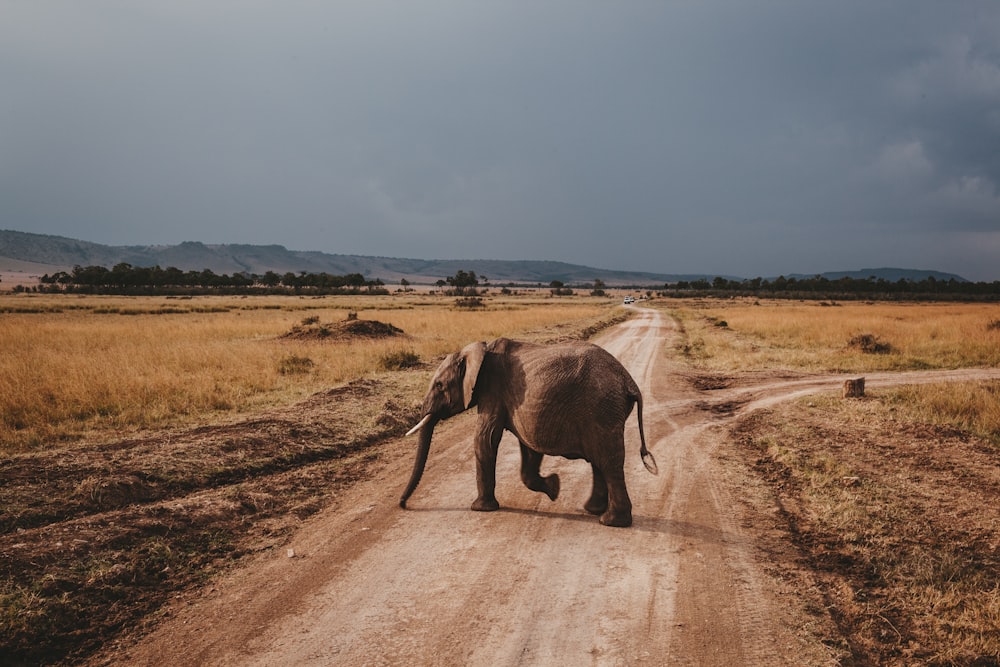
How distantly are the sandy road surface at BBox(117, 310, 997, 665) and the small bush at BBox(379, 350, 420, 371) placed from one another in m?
9.96

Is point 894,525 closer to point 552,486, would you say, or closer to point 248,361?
point 552,486

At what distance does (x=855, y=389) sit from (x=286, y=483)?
525 inches

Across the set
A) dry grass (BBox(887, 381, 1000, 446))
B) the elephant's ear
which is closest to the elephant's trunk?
the elephant's ear

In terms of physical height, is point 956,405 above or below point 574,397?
below

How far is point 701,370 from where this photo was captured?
19062 millimetres

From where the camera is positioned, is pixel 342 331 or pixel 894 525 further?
pixel 342 331

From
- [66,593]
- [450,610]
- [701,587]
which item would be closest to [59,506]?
[66,593]

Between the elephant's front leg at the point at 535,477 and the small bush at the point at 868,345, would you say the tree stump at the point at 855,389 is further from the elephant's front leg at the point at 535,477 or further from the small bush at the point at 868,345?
the small bush at the point at 868,345

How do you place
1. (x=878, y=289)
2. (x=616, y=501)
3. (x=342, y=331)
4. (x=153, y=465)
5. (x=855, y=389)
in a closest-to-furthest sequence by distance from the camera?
1. (x=616, y=501)
2. (x=153, y=465)
3. (x=855, y=389)
4. (x=342, y=331)
5. (x=878, y=289)

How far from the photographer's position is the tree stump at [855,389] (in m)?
13.0

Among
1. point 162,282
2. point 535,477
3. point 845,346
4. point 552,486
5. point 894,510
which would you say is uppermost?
point 162,282

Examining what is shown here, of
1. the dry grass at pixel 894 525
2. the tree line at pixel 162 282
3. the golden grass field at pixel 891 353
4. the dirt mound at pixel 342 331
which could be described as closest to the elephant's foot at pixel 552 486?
the dry grass at pixel 894 525

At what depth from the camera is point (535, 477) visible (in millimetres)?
6812

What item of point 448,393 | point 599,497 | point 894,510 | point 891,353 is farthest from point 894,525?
point 891,353
